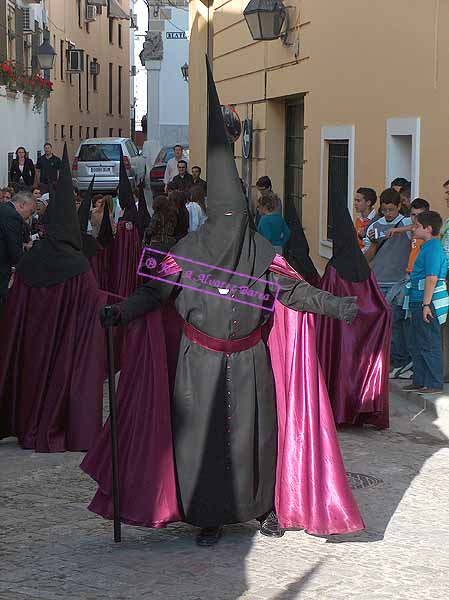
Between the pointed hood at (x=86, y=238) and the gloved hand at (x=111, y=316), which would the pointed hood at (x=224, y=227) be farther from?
the pointed hood at (x=86, y=238)

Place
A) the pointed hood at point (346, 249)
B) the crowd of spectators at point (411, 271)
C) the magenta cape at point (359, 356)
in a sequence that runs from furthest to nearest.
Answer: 1. the crowd of spectators at point (411, 271)
2. the magenta cape at point (359, 356)
3. the pointed hood at point (346, 249)

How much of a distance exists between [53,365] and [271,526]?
9.12ft

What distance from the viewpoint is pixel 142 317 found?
6.37 m

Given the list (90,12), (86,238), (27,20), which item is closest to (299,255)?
(86,238)

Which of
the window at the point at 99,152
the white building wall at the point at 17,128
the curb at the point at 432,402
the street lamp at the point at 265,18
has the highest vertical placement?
the street lamp at the point at 265,18

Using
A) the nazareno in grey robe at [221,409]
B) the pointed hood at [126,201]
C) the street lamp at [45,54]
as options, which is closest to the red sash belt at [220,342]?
the nazareno in grey robe at [221,409]

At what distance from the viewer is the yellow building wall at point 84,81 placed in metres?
43.1

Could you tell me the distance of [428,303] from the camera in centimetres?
956

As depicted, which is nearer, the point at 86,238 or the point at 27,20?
the point at 86,238

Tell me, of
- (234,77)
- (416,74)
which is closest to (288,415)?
(416,74)

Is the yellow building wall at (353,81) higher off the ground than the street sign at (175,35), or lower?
lower

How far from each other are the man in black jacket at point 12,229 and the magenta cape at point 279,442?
3985 mm

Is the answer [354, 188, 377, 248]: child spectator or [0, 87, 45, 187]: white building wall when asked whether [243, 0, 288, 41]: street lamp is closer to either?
[354, 188, 377, 248]: child spectator

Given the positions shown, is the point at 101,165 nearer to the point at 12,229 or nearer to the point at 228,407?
the point at 12,229
